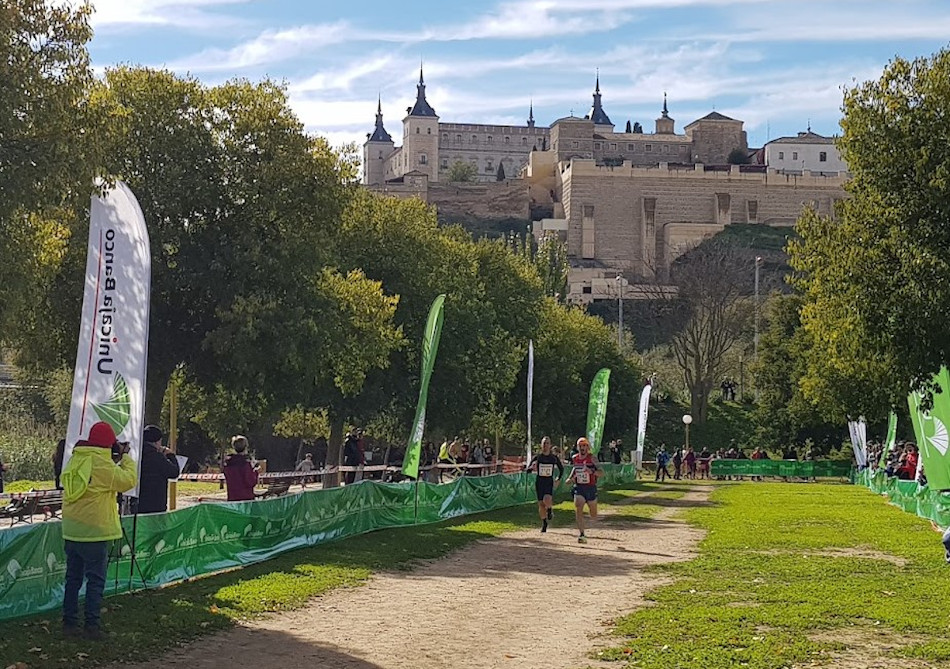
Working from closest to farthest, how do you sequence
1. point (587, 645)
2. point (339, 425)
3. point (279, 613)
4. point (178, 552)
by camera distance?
1. point (587, 645)
2. point (279, 613)
3. point (178, 552)
4. point (339, 425)

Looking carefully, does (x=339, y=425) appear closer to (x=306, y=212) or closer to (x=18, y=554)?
(x=306, y=212)

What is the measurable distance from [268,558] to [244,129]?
1417cm

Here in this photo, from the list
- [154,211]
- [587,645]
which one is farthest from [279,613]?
[154,211]

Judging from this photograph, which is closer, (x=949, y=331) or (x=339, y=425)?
(x=949, y=331)

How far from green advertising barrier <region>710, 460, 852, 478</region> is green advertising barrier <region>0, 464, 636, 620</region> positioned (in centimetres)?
Answer: 3933

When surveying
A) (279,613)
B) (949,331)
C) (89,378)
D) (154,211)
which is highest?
(154,211)

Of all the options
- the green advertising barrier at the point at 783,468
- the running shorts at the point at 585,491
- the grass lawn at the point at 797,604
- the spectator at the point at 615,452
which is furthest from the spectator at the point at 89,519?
the green advertising barrier at the point at 783,468

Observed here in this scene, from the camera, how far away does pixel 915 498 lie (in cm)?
2986

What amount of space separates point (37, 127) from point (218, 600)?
7333 millimetres

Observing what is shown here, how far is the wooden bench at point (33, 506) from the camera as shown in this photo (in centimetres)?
2022

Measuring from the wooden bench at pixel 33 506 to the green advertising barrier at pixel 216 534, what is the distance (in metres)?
3.73

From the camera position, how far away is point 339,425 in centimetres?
4000

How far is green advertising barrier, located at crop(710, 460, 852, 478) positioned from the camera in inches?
2557

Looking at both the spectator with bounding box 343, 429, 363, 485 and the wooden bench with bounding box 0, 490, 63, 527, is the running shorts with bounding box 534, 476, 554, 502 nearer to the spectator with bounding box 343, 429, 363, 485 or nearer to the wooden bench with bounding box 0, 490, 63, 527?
the spectator with bounding box 343, 429, 363, 485
